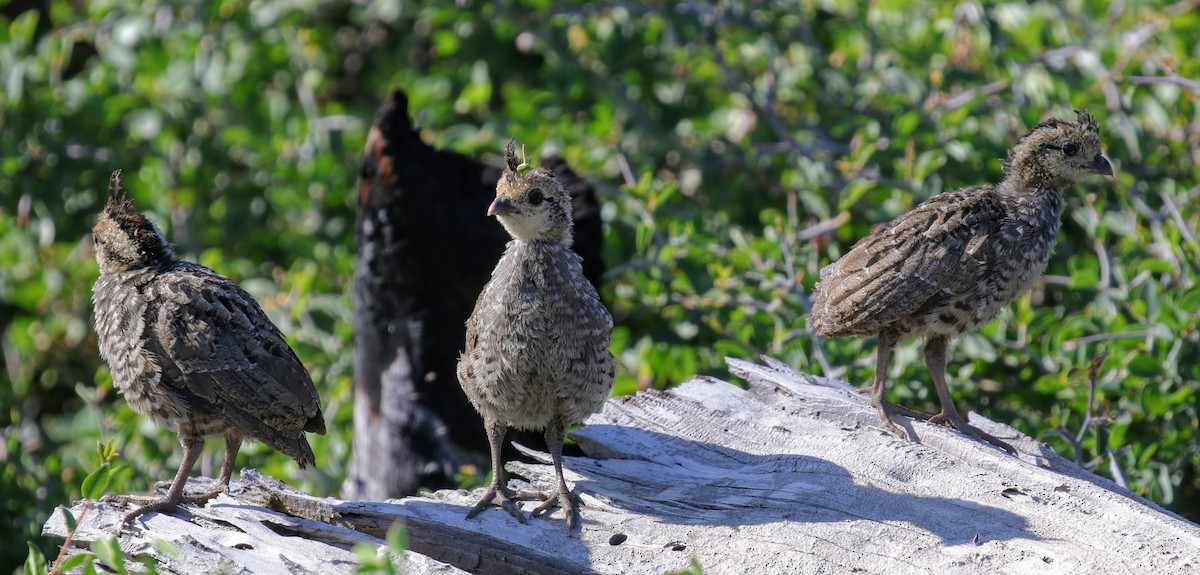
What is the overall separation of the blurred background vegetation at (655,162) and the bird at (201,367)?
1998mm

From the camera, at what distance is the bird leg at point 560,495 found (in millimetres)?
4793

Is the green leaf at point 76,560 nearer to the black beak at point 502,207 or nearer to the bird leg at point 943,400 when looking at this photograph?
the black beak at point 502,207

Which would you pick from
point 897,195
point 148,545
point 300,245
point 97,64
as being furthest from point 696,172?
point 148,545

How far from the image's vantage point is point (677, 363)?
7.46 m

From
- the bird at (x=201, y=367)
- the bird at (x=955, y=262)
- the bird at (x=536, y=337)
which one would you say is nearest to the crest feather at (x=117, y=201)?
the bird at (x=201, y=367)

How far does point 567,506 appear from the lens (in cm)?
482

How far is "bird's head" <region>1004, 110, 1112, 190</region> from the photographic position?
17.9 ft

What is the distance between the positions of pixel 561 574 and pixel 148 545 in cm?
152

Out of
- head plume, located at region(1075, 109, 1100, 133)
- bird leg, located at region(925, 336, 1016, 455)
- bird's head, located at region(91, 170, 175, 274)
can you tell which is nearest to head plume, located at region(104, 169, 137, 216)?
bird's head, located at region(91, 170, 175, 274)

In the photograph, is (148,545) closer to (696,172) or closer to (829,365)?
(829,365)

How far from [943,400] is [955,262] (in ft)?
2.10

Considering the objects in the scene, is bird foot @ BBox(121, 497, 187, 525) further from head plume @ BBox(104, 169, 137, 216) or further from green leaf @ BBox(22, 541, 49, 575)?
head plume @ BBox(104, 169, 137, 216)

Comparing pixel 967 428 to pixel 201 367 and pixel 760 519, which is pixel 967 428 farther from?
pixel 201 367

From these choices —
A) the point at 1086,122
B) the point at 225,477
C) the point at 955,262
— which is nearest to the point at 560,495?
the point at 225,477
